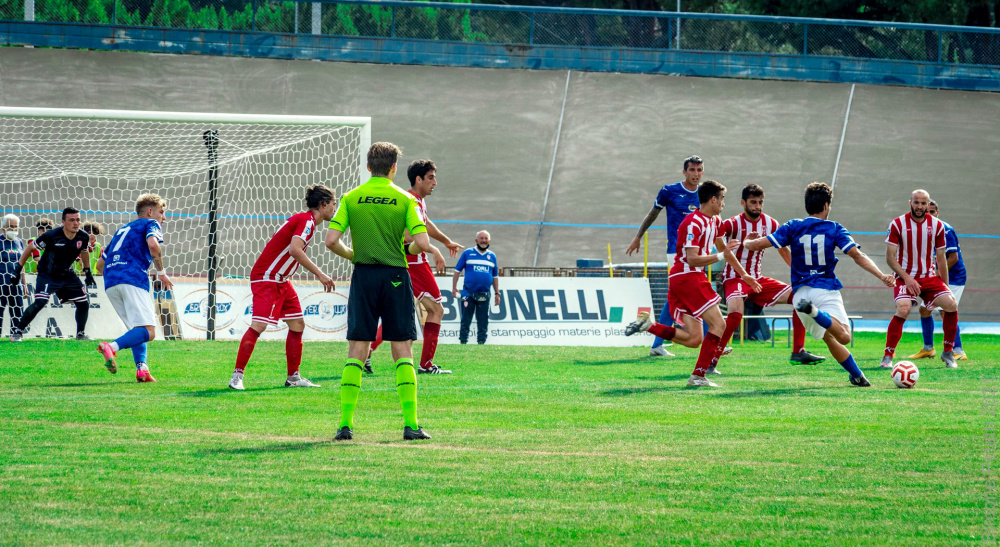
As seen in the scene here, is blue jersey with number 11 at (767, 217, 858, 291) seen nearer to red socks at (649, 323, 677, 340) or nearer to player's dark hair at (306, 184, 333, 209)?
red socks at (649, 323, 677, 340)

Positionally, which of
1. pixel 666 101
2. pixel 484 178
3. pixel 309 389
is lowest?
pixel 309 389

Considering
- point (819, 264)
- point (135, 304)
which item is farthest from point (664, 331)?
point (135, 304)

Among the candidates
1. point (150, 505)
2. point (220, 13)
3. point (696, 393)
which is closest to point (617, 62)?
point (220, 13)

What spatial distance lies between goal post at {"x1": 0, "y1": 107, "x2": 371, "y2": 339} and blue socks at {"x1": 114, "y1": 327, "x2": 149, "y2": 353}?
7.91 meters

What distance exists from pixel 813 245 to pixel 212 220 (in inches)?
460

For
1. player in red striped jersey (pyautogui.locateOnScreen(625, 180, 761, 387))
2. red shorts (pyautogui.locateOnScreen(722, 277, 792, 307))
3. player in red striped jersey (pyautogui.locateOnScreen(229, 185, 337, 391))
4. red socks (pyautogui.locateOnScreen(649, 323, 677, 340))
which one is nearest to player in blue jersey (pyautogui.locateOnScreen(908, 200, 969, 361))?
red shorts (pyautogui.locateOnScreen(722, 277, 792, 307))

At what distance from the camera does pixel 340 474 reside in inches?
216

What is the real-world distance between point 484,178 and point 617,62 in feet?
17.6

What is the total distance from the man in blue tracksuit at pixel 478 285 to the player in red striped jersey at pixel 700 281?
21.5ft

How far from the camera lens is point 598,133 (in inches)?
1218

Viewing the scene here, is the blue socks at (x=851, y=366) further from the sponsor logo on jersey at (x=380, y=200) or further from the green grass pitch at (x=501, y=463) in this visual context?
the sponsor logo on jersey at (x=380, y=200)

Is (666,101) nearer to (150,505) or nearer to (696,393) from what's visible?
(696,393)

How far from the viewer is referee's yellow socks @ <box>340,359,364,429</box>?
677cm

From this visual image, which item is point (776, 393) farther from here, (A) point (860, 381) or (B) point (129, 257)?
Result: (B) point (129, 257)
